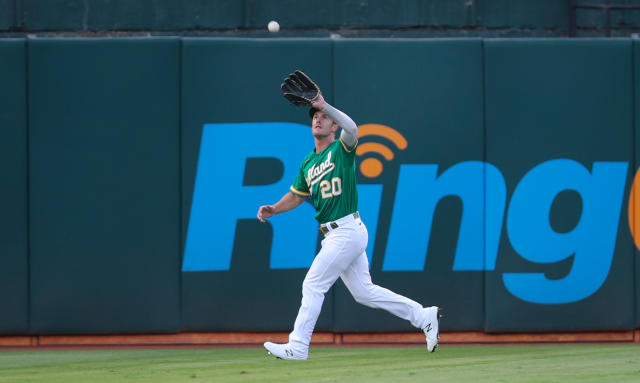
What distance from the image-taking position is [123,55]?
333 inches

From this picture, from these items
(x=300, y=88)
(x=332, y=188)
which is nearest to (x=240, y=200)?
(x=332, y=188)

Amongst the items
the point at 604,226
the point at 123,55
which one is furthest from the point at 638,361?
the point at 123,55

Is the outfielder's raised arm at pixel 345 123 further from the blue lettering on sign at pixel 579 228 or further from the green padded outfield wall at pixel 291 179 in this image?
the blue lettering on sign at pixel 579 228

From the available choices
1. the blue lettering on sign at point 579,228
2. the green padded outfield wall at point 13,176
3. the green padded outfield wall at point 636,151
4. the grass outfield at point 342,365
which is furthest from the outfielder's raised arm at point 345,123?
the green padded outfield wall at point 13,176

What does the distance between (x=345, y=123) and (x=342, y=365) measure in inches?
65.5

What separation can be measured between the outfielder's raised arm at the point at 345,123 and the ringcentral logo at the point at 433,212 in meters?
1.84

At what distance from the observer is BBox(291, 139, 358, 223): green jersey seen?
6.76 metres

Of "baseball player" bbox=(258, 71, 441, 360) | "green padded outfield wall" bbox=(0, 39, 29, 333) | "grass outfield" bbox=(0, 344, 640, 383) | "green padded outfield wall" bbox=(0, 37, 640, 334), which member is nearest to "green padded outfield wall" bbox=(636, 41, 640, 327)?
"green padded outfield wall" bbox=(0, 37, 640, 334)

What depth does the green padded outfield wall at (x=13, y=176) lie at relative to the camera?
332 inches

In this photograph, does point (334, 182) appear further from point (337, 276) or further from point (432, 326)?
point (432, 326)

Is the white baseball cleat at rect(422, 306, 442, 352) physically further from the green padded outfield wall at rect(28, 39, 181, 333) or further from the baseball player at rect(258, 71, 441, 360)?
the green padded outfield wall at rect(28, 39, 181, 333)

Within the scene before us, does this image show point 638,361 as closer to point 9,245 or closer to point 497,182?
point 497,182

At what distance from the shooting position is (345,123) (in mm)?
6527

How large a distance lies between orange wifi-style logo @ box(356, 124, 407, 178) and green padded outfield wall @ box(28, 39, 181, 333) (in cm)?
164
